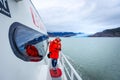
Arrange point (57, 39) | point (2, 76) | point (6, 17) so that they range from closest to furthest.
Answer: point (2, 76) → point (6, 17) → point (57, 39)

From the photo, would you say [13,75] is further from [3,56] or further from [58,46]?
[58,46]

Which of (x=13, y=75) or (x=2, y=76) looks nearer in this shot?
(x=2, y=76)

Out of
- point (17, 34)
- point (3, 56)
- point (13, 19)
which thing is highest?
point (13, 19)

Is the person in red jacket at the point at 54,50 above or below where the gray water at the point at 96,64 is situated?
above

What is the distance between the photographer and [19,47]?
2.04m

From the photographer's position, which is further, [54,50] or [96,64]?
[96,64]

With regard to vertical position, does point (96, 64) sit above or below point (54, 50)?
below

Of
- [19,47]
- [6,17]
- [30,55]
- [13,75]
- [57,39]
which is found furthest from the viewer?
[57,39]

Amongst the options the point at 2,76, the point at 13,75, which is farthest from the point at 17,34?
the point at 2,76

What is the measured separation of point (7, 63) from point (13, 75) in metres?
0.20

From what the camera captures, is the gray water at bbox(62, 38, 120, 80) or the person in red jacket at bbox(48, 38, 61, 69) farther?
the gray water at bbox(62, 38, 120, 80)

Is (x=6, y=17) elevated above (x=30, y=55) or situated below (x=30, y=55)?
above

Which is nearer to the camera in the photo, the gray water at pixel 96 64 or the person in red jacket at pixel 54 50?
the person in red jacket at pixel 54 50

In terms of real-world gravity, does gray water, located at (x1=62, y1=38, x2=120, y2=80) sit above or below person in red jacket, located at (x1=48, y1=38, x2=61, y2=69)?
below
